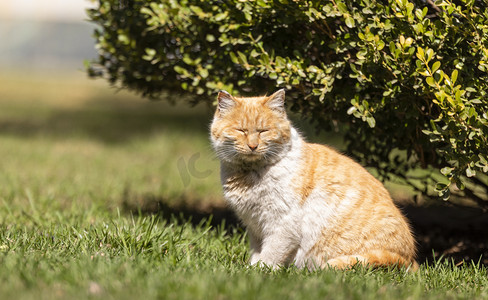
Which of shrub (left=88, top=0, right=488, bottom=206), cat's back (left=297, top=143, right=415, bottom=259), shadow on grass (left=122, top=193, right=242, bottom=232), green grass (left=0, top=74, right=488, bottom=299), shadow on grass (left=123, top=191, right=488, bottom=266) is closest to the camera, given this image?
green grass (left=0, top=74, right=488, bottom=299)

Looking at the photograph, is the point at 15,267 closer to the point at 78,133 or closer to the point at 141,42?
the point at 141,42

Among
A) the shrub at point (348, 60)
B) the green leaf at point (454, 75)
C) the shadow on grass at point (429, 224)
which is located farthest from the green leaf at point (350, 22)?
the shadow on grass at point (429, 224)

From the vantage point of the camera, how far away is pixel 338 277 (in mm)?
3232

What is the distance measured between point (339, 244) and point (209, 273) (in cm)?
116

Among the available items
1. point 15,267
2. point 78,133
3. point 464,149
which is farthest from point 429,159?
point 78,133

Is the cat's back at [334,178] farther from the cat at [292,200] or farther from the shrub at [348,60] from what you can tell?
the shrub at [348,60]

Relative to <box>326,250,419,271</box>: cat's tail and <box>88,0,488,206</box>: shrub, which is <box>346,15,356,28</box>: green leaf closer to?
<box>88,0,488,206</box>: shrub

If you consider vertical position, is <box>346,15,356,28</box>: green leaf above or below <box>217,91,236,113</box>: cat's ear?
above

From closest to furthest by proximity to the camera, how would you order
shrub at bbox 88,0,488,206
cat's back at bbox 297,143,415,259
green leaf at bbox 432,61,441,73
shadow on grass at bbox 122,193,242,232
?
green leaf at bbox 432,61,441,73, shrub at bbox 88,0,488,206, cat's back at bbox 297,143,415,259, shadow on grass at bbox 122,193,242,232

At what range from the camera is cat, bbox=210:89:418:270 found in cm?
381

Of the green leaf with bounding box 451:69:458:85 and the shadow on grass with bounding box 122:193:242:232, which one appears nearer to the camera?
the green leaf with bounding box 451:69:458:85

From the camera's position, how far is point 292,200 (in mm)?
3797

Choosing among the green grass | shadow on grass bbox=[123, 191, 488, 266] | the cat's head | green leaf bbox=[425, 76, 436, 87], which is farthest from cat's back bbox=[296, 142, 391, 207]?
shadow on grass bbox=[123, 191, 488, 266]

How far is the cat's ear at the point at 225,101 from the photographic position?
3.89 metres
